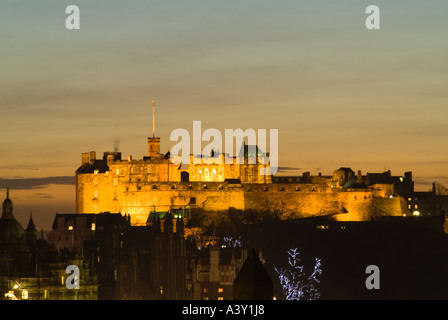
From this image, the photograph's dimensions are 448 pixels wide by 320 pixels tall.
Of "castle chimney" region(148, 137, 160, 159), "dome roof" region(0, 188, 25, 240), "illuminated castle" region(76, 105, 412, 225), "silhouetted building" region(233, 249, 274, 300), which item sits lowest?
"silhouetted building" region(233, 249, 274, 300)

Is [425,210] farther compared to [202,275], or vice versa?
[425,210]

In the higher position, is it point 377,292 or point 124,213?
point 124,213

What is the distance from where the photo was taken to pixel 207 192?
389ft

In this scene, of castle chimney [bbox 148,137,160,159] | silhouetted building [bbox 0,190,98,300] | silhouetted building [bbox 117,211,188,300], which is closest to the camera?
silhouetted building [bbox 0,190,98,300]

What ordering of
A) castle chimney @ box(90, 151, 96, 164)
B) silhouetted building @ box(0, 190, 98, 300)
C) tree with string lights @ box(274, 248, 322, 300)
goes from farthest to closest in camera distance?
castle chimney @ box(90, 151, 96, 164)
tree with string lights @ box(274, 248, 322, 300)
silhouetted building @ box(0, 190, 98, 300)

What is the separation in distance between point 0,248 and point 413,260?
51336 mm

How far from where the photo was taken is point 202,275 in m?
96.2

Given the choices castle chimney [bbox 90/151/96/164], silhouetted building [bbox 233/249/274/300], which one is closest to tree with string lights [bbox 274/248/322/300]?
castle chimney [bbox 90/151/96/164]

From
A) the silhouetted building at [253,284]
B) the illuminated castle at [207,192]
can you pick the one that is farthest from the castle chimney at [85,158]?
the silhouetted building at [253,284]

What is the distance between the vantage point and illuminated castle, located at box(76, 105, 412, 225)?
118438mm

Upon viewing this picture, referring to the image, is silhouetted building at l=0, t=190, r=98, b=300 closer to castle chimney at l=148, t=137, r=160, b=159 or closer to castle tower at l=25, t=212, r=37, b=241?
castle tower at l=25, t=212, r=37, b=241

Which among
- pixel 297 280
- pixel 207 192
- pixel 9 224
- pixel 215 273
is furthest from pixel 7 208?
pixel 207 192
